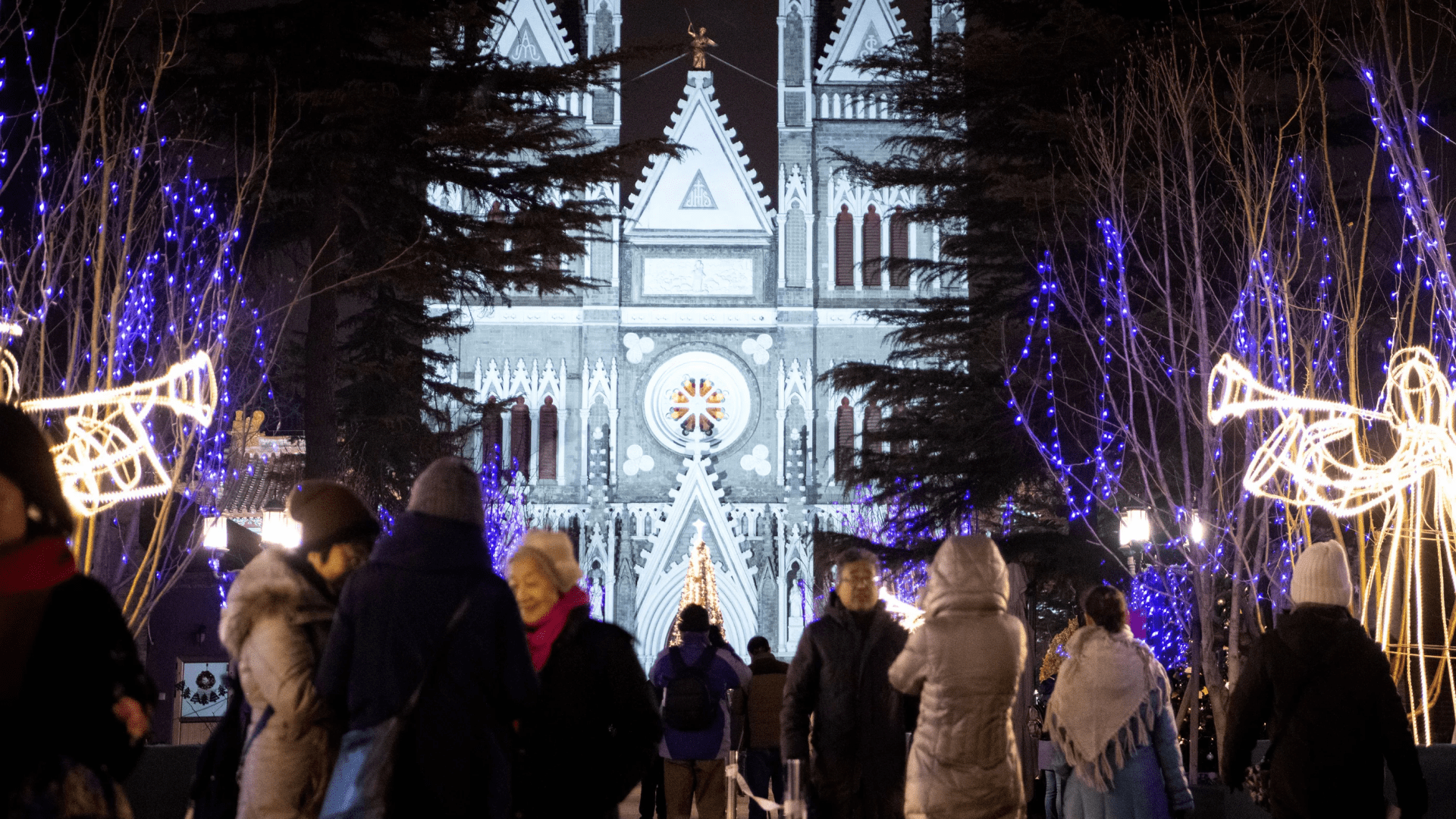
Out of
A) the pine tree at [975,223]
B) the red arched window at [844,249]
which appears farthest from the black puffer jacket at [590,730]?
the red arched window at [844,249]

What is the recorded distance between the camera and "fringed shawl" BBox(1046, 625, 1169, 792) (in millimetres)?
6250

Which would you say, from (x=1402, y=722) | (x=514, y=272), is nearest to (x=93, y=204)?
(x=514, y=272)

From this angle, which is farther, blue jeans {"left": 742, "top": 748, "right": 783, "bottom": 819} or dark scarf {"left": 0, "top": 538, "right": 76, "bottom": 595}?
blue jeans {"left": 742, "top": 748, "right": 783, "bottom": 819}

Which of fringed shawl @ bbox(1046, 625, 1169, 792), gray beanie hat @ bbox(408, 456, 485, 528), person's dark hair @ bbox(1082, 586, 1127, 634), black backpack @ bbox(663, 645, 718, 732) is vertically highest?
gray beanie hat @ bbox(408, 456, 485, 528)

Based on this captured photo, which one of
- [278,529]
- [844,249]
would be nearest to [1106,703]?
[278,529]

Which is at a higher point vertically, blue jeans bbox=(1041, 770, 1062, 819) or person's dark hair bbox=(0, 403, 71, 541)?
person's dark hair bbox=(0, 403, 71, 541)

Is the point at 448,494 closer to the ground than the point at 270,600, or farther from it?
farther from it

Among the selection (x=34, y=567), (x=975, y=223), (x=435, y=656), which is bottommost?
(x=435, y=656)

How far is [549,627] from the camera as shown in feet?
16.0

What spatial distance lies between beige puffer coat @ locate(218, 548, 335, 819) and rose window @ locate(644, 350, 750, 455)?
2909 cm

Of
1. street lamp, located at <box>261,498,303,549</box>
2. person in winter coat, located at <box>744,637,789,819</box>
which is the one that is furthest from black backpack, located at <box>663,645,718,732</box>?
street lamp, located at <box>261,498,303,549</box>

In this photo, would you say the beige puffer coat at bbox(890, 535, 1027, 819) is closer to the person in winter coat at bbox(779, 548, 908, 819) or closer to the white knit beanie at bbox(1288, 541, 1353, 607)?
the person in winter coat at bbox(779, 548, 908, 819)

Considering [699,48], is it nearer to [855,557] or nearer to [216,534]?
[216,534]

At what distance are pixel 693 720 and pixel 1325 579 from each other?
13.8ft
